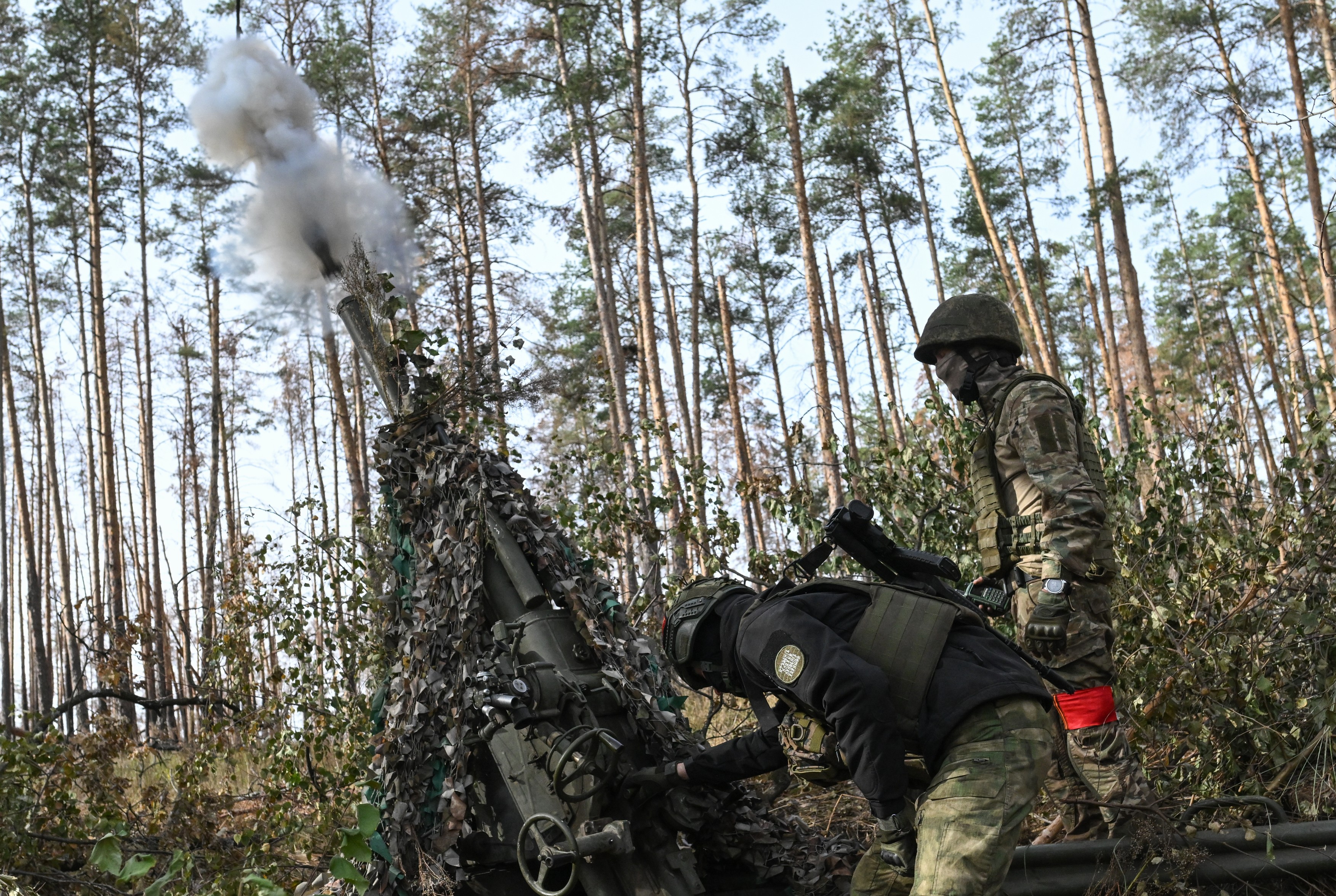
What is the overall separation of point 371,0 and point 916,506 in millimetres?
16366

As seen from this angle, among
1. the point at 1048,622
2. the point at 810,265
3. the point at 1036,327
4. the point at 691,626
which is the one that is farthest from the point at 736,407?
the point at 691,626

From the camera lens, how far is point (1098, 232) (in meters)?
19.7

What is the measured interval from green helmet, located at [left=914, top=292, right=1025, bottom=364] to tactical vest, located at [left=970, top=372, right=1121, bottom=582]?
0.20m

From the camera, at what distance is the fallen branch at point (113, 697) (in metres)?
5.85

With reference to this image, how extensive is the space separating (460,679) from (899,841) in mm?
1844

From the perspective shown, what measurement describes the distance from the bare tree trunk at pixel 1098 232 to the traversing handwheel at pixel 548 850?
1397cm

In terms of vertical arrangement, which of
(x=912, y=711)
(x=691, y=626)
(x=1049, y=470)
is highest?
(x=1049, y=470)

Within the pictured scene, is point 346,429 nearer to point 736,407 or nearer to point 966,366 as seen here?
point 736,407

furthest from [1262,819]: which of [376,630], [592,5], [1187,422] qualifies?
[592,5]

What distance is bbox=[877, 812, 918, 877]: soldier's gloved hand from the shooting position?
3094 mm

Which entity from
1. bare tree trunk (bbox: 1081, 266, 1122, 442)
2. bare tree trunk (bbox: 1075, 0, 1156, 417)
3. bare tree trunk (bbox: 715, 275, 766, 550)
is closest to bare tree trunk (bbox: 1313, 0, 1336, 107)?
bare tree trunk (bbox: 1075, 0, 1156, 417)

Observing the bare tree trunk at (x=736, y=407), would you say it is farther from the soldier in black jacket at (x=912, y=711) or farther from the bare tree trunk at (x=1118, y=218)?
the soldier in black jacket at (x=912, y=711)

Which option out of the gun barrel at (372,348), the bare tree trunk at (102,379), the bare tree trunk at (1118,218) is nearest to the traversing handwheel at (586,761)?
the gun barrel at (372,348)

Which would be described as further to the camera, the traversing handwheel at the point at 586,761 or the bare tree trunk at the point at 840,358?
the bare tree trunk at the point at 840,358
